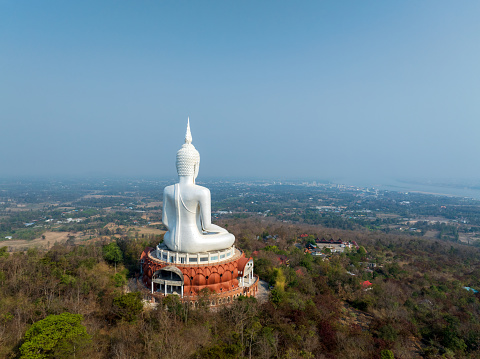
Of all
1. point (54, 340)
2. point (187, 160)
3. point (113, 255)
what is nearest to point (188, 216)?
point (187, 160)

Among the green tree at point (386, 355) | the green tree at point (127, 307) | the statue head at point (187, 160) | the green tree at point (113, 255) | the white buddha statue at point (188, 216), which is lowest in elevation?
the green tree at point (386, 355)

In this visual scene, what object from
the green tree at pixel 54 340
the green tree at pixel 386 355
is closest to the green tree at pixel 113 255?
the green tree at pixel 54 340

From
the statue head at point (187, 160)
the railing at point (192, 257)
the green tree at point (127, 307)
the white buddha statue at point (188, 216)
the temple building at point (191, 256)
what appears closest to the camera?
the green tree at point (127, 307)

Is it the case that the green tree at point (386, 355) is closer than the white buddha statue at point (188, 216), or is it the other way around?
the green tree at point (386, 355)

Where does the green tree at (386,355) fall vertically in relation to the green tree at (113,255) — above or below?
below

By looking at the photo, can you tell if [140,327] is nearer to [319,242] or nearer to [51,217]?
[319,242]

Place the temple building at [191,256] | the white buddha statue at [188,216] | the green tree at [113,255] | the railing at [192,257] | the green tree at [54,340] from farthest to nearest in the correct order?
the green tree at [113,255], the white buddha statue at [188,216], the railing at [192,257], the temple building at [191,256], the green tree at [54,340]

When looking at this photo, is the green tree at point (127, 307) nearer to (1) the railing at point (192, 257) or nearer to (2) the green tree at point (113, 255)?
(1) the railing at point (192, 257)
